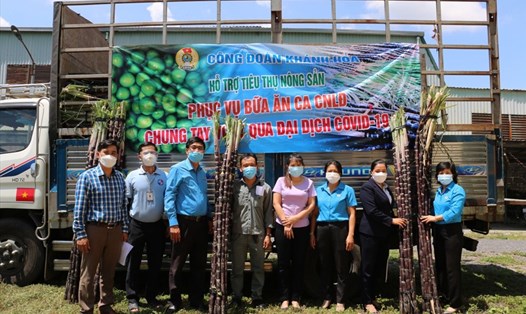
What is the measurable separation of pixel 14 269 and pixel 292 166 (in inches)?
147

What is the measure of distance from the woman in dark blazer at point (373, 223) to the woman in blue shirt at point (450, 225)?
420 mm

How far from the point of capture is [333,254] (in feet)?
14.6

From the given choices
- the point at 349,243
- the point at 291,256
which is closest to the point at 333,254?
the point at 349,243

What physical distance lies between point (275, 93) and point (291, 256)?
1.91m

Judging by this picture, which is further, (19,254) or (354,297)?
(19,254)

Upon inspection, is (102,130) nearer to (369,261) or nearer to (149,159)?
(149,159)

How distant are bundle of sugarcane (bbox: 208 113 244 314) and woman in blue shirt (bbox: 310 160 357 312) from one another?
0.98 meters

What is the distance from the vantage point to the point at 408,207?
441 cm

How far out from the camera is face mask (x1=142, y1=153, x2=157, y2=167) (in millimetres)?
4305

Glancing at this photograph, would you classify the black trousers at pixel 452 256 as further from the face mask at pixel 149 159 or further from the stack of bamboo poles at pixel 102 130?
the stack of bamboo poles at pixel 102 130

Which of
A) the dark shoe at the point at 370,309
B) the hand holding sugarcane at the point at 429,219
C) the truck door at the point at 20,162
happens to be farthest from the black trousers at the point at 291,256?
the truck door at the point at 20,162

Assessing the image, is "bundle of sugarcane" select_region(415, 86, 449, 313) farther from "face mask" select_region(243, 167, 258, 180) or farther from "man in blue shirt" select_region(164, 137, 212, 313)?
"man in blue shirt" select_region(164, 137, 212, 313)

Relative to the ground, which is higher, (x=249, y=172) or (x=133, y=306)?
(x=249, y=172)

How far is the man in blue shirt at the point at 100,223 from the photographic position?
3.86m
